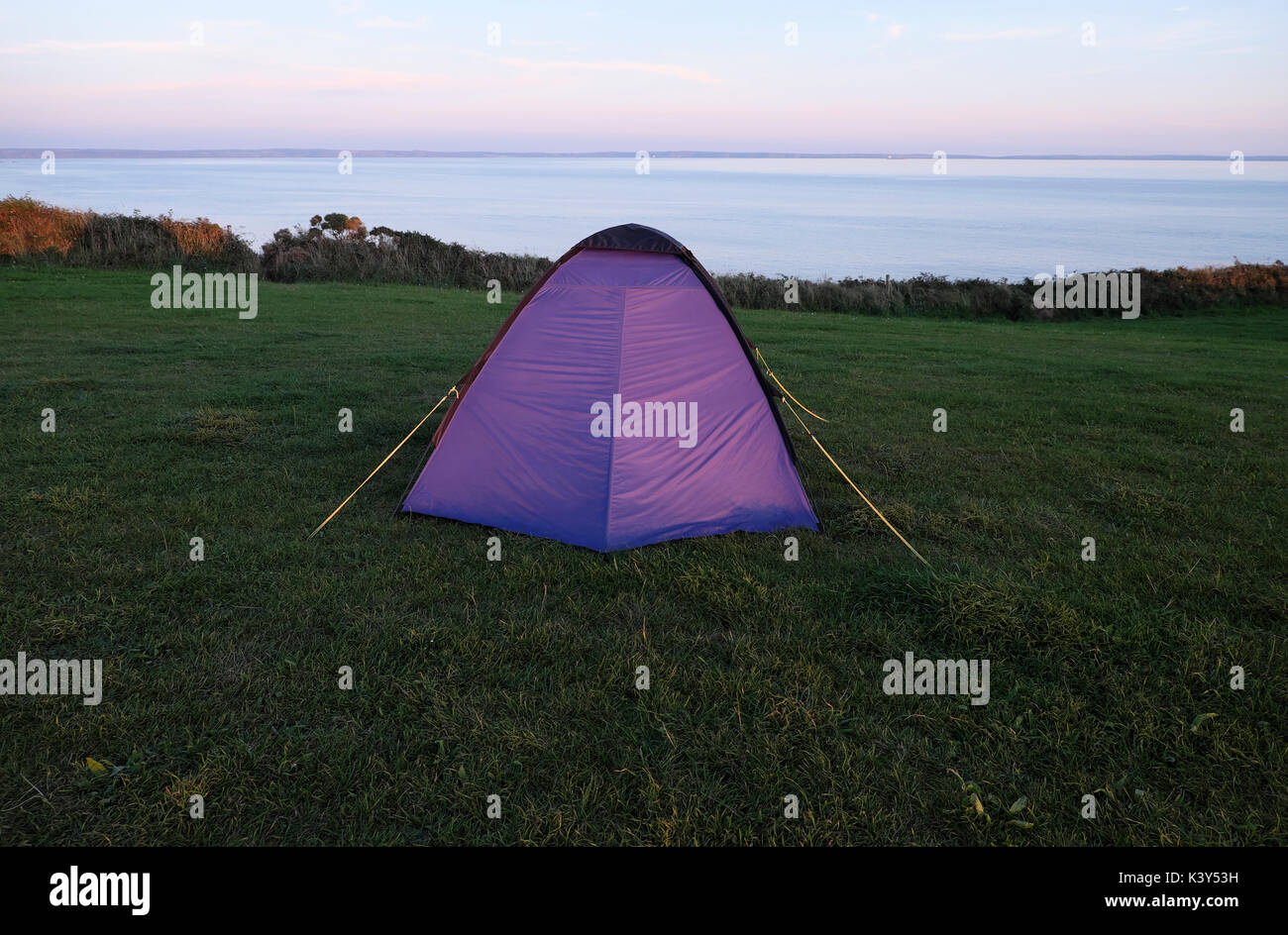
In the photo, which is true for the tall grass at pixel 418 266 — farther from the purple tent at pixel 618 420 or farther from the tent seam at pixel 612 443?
the tent seam at pixel 612 443

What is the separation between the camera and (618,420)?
5562mm

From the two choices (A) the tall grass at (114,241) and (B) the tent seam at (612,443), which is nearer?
(B) the tent seam at (612,443)

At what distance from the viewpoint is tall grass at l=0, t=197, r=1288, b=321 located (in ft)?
62.4

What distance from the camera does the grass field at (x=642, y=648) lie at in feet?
10.4

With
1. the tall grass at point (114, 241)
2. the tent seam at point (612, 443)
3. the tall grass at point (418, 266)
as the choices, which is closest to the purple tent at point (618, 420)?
the tent seam at point (612, 443)

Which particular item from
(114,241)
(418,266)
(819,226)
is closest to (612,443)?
(418,266)

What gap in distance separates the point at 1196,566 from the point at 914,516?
1.77 m

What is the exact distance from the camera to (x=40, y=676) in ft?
12.8

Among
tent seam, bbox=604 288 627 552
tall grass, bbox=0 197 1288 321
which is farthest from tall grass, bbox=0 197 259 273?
tent seam, bbox=604 288 627 552

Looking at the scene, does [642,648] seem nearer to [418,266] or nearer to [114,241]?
[418,266]

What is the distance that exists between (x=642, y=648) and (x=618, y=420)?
1.82 metres

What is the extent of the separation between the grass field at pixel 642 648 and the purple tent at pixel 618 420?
28cm
